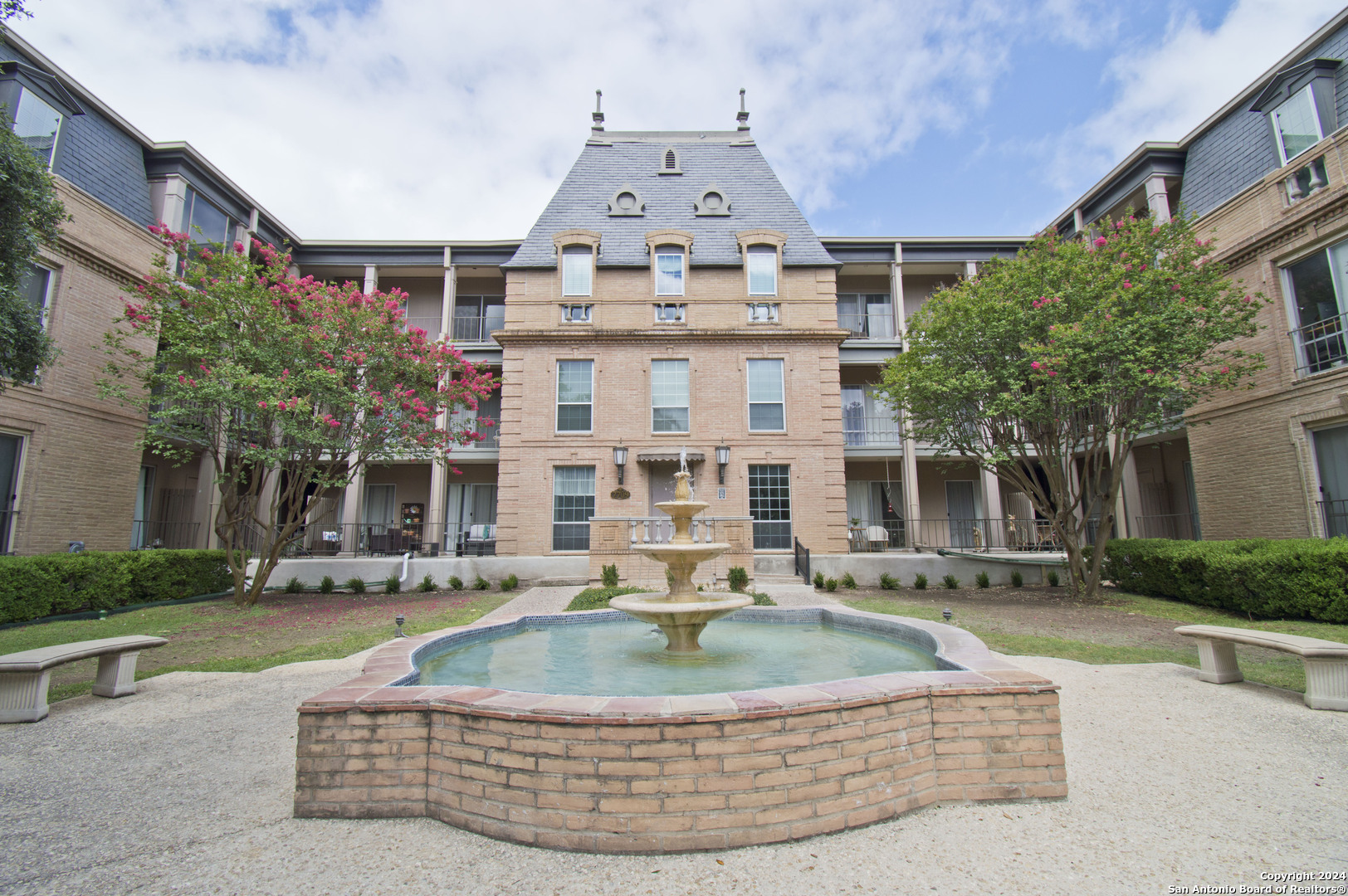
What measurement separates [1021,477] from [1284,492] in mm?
5425

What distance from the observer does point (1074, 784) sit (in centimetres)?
405

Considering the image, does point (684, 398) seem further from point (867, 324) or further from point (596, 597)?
point (867, 324)

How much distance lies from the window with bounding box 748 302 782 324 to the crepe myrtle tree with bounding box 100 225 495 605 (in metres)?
9.11

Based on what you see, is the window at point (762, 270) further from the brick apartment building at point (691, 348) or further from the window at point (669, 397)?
the window at point (669, 397)

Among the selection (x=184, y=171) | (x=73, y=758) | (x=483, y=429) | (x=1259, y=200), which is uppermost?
(x=184, y=171)

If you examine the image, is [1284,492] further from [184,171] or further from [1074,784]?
[184,171]

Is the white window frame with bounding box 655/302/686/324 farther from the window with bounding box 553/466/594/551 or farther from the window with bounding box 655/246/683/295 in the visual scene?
the window with bounding box 553/466/594/551

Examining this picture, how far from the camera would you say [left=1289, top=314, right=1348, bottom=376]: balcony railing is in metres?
12.3

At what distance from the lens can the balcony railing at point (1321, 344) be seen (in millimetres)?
12336

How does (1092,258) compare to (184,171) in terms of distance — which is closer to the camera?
(1092,258)

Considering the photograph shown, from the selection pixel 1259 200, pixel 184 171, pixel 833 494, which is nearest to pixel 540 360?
pixel 833 494

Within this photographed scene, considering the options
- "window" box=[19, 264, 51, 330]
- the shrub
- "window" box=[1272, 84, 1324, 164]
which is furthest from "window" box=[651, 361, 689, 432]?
"window" box=[1272, 84, 1324, 164]

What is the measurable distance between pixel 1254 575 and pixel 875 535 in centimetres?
997

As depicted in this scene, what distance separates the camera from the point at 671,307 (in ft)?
62.5
